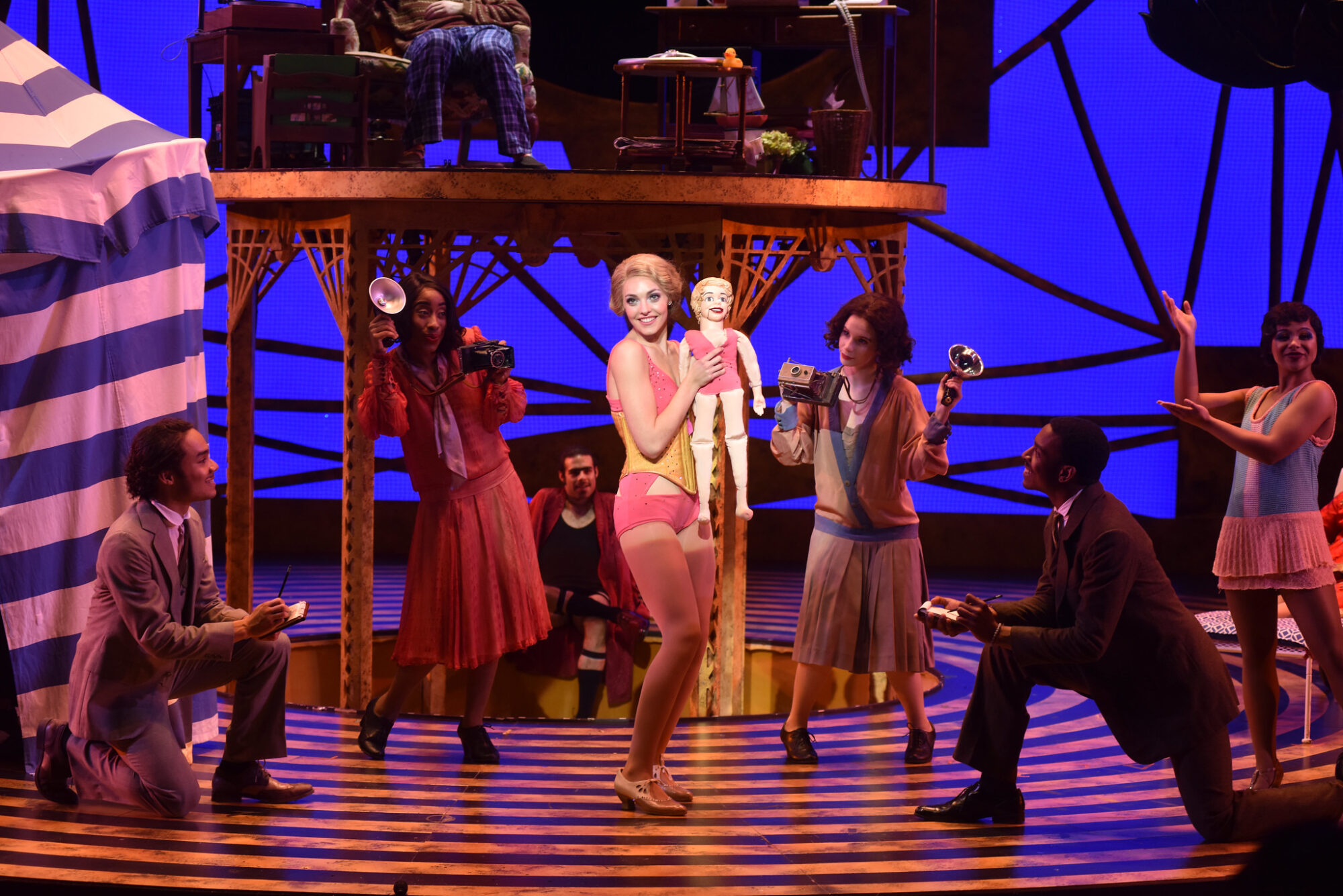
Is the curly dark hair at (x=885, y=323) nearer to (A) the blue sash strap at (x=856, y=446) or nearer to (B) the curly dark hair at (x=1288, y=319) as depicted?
(A) the blue sash strap at (x=856, y=446)

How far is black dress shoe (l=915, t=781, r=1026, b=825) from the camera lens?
15.4 feet

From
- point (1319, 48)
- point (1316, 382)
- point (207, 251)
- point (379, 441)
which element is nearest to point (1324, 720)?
point (1316, 382)

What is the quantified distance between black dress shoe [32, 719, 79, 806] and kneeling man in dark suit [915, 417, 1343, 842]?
9.01 feet

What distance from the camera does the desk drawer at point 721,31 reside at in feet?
23.5

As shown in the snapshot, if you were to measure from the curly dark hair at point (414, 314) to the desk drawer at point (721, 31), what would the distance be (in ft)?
7.57

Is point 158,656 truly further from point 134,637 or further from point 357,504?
point 357,504

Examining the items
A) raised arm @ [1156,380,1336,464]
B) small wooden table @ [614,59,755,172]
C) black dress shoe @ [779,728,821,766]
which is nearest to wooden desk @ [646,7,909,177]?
small wooden table @ [614,59,755,172]

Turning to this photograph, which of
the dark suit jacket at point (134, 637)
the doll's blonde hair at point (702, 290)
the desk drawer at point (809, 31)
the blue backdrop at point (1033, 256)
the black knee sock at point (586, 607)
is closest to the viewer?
the dark suit jacket at point (134, 637)

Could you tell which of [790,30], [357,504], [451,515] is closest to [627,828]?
[451,515]

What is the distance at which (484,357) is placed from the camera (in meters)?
5.44

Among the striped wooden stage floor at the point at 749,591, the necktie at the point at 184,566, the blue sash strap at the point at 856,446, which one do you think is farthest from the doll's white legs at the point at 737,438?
the striped wooden stage floor at the point at 749,591

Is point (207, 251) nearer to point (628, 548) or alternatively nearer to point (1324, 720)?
point (628, 548)

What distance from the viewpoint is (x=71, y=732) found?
15.3 ft

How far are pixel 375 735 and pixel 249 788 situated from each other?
0.71 m
